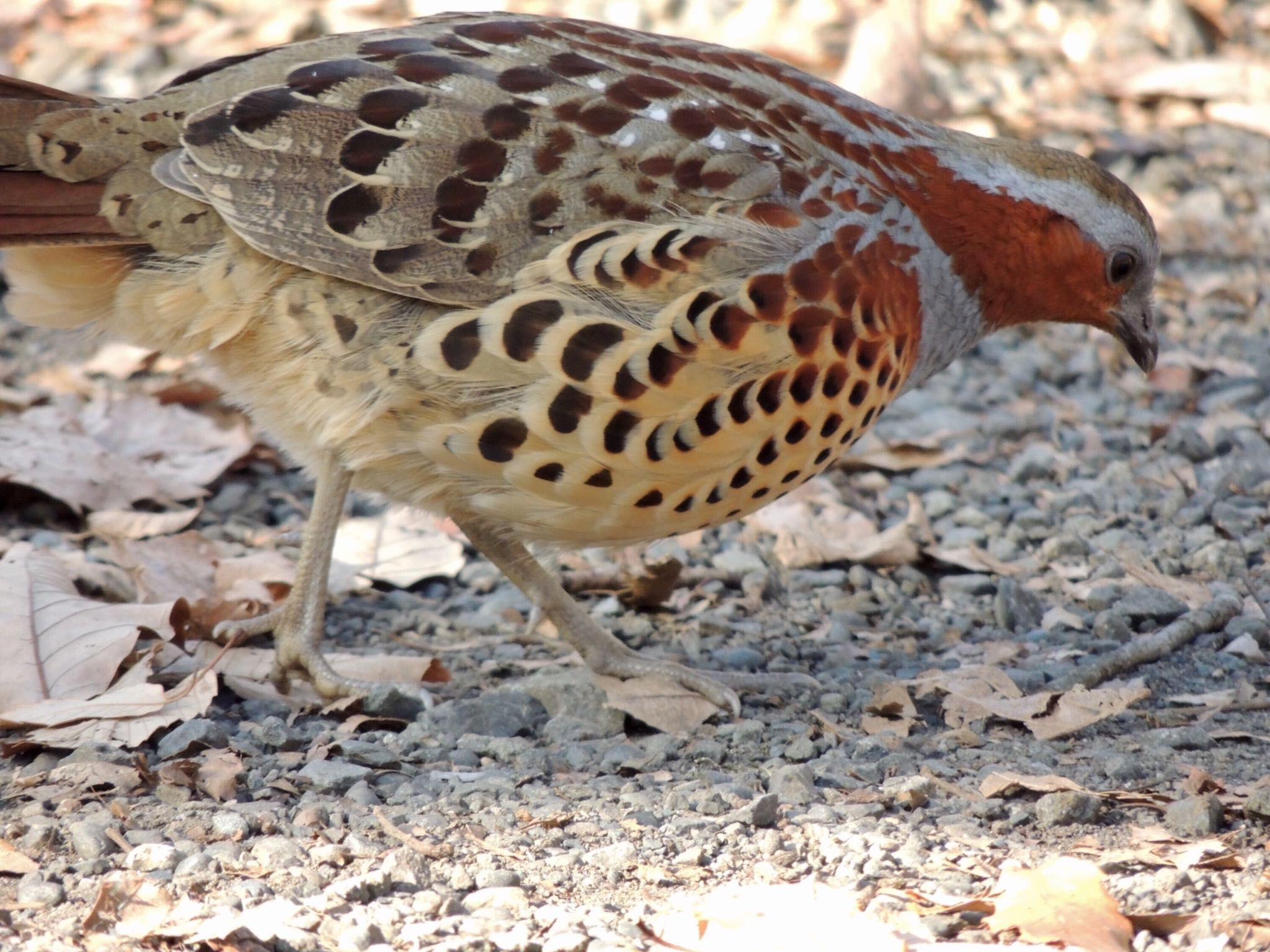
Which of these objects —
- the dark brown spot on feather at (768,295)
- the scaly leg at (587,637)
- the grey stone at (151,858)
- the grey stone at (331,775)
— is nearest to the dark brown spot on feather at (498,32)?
the dark brown spot on feather at (768,295)

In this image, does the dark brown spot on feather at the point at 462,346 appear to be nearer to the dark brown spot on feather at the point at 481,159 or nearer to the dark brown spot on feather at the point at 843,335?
the dark brown spot on feather at the point at 481,159

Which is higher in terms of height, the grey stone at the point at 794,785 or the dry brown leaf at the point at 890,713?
the grey stone at the point at 794,785

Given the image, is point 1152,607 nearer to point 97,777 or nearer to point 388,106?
point 388,106

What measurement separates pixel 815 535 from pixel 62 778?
305cm

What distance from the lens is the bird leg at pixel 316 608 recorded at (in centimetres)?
477

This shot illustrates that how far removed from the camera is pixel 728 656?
17.5ft

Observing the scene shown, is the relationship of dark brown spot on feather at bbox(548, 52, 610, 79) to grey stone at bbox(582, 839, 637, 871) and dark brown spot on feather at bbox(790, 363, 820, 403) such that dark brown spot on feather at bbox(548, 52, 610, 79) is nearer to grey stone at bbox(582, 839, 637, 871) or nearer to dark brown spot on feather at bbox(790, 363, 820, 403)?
dark brown spot on feather at bbox(790, 363, 820, 403)

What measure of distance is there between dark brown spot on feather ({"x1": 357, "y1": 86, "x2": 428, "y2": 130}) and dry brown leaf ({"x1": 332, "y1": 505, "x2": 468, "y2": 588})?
1.67 meters

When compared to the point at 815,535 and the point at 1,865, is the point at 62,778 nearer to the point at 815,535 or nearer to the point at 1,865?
the point at 1,865

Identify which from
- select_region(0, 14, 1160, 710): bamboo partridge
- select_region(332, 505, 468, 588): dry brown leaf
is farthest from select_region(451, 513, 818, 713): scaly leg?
select_region(332, 505, 468, 588): dry brown leaf

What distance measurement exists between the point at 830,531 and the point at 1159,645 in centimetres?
148

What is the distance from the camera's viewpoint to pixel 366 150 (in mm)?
4469

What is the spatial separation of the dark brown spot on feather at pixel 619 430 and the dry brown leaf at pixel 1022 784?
1.31 metres

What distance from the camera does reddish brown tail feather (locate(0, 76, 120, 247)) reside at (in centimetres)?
458
